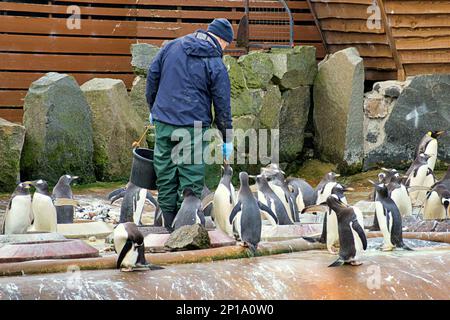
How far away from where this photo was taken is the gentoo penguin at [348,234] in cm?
709

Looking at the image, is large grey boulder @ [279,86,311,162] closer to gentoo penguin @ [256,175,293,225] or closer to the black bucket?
gentoo penguin @ [256,175,293,225]

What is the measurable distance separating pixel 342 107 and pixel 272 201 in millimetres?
5514

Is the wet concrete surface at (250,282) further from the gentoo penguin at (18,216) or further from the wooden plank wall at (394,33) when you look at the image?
the wooden plank wall at (394,33)

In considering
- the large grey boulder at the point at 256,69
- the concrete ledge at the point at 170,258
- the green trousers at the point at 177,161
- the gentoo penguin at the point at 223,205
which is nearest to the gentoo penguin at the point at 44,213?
the green trousers at the point at 177,161

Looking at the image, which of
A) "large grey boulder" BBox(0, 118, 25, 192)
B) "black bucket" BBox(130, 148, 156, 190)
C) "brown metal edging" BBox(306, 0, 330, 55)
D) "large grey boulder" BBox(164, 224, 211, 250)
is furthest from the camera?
"brown metal edging" BBox(306, 0, 330, 55)

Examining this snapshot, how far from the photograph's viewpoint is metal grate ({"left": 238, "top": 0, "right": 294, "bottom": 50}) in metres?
14.9

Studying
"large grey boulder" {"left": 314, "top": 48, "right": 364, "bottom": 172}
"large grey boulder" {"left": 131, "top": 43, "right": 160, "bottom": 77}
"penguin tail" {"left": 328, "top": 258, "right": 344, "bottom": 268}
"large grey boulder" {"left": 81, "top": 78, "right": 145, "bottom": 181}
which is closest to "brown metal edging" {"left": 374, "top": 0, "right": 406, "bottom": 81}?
"large grey boulder" {"left": 314, "top": 48, "right": 364, "bottom": 172}

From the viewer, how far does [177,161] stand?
7973mm

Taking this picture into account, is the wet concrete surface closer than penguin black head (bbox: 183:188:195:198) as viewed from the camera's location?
Yes

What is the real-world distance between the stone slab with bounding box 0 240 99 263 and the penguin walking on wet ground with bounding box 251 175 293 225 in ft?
6.13

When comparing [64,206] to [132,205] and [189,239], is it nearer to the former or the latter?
[132,205]

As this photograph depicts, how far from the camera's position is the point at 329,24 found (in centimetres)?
1497

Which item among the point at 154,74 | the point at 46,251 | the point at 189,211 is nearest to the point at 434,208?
the point at 189,211
